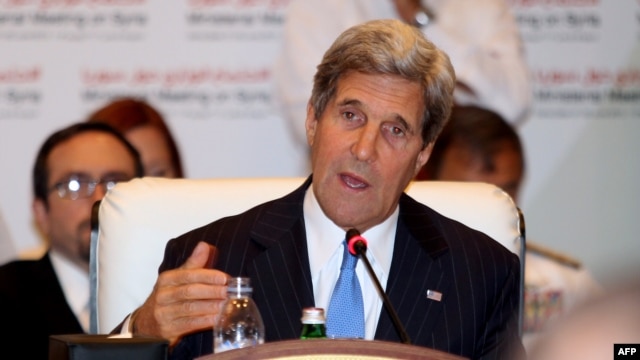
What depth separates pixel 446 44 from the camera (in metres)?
4.57

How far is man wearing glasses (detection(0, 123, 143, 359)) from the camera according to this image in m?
3.27

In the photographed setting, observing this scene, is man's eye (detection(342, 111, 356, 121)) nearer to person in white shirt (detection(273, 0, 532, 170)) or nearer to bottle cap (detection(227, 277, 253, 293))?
bottle cap (detection(227, 277, 253, 293))

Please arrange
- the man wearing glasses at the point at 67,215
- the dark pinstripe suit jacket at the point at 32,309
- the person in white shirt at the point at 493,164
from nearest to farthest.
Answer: the dark pinstripe suit jacket at the point at 32,309
the man wearing glasses at the point at 67,215
the person in white shirt at the point at 493,164

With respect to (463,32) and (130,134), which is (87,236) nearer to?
(130,134)

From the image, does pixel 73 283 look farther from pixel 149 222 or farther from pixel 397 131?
pixel 397 131

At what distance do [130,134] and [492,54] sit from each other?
5.24 ft

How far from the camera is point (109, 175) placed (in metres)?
3.66

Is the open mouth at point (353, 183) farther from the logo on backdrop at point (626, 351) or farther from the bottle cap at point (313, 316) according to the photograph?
the logo on backdrop at point (626, 351)

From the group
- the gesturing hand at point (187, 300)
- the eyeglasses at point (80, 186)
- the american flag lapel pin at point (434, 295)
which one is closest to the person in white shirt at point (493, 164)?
the eyeglasses at point (80, 186)

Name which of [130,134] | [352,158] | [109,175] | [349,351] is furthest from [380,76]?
[130,134]

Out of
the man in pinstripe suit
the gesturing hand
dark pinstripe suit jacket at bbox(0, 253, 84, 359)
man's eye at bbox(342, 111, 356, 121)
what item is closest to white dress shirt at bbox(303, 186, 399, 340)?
the man in pinstripe suit

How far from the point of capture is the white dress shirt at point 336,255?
97.7 inches

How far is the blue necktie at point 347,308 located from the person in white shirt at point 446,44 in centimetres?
209

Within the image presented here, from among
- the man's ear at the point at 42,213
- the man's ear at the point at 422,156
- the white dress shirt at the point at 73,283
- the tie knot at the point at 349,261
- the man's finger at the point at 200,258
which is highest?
the man's ear at the point at 42,213
